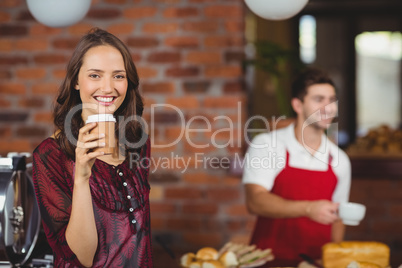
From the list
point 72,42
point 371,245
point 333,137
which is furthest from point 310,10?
point 371,245

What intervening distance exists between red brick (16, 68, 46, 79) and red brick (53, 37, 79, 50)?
0.17m

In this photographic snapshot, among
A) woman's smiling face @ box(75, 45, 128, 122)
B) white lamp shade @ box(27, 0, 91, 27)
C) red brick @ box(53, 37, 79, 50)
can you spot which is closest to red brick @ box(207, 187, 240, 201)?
red brick @ box(53, 37, 79, 50)

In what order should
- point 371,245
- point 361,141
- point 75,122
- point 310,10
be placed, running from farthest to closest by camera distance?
point 310,10 → point 361,141 → point 371,245 → point 75,122

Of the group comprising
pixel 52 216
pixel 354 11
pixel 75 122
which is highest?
pixel 354 11

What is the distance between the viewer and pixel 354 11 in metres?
6.11

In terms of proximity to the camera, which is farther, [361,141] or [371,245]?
[361,141]

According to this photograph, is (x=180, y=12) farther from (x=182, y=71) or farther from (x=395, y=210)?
(x=395, y=210)

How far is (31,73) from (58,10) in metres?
1.47

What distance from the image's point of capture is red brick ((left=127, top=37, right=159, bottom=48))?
2.90 m

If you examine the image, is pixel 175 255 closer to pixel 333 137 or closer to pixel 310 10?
pixel 333 137

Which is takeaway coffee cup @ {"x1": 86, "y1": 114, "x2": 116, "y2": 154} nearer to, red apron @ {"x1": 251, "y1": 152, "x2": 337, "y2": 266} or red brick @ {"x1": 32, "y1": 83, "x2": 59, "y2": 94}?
red apron @ {"x1": 251, "y1": 152, "x2": 337, "y2": 266}

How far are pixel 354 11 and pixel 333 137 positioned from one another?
359 cm

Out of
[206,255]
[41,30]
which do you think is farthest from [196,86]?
[206,255]

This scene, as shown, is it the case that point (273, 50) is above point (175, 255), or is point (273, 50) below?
above
